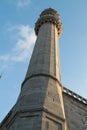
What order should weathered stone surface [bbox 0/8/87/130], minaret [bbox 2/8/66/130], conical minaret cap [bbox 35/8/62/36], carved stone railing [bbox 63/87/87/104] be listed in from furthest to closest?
conical minaret cap [bbox 35/8/62/36], carved stone railing [bbox 63/87/87/104], weathered stone surface [bbox 0/8/87/130], minaret [bbox 2/8/66/130]

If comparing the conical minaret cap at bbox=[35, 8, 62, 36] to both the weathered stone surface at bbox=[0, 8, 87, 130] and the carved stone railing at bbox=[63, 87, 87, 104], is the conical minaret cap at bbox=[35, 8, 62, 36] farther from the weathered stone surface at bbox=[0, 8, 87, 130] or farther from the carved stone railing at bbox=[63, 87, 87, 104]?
the carved stone railing at bbox=[63, 87, 87, 104]

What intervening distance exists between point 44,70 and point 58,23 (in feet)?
29.2

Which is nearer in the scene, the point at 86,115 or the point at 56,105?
the point at 56,105

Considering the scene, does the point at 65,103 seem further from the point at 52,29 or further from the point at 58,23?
the point at 58,23

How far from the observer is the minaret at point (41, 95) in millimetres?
12812

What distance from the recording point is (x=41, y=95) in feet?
47.0

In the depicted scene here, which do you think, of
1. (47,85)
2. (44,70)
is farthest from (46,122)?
(44,70)

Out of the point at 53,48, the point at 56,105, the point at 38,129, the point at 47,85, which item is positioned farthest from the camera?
the point at 53,48

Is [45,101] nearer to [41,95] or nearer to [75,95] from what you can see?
[41,95]

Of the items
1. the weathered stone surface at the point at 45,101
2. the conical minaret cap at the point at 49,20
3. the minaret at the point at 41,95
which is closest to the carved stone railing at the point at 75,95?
the weathered stone surface at the point at 45,101

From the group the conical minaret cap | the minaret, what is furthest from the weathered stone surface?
the conical minaret cap

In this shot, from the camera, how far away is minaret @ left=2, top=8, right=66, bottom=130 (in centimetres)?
1281

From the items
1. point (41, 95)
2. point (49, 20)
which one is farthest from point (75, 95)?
point (49, 20)

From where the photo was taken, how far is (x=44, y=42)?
2044cm
